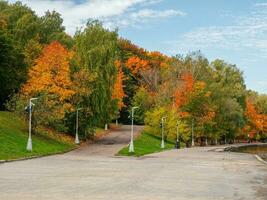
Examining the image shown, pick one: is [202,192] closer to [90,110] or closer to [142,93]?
[90,110]

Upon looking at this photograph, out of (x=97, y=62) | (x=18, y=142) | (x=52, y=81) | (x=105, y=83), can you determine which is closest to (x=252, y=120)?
(x=105, y=83)

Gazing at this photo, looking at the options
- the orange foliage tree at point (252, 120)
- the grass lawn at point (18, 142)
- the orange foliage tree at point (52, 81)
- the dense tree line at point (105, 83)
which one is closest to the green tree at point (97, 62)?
the dense tree line at point (105, 83)

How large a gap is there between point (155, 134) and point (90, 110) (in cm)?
3014

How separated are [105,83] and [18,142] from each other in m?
21.1

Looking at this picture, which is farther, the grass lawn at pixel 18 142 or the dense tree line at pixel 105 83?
the dense tree line at pixel 105 83

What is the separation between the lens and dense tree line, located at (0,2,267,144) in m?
62.4

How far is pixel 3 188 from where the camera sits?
729 inches

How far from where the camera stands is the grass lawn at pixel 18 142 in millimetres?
42906

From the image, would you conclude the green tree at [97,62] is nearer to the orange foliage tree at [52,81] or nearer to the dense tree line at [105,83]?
the dense tree line at [105,83]

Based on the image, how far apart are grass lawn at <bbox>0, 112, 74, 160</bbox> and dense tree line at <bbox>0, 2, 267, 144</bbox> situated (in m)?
2.01

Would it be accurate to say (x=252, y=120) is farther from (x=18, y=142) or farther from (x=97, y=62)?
(x=18, y=142)

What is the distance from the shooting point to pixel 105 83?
225 feet

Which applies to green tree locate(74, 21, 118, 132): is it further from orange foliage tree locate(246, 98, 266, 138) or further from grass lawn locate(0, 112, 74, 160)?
orange foliage tree locate(246, 98, 266, 138)

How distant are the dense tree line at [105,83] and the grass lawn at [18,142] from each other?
2.01 meters
